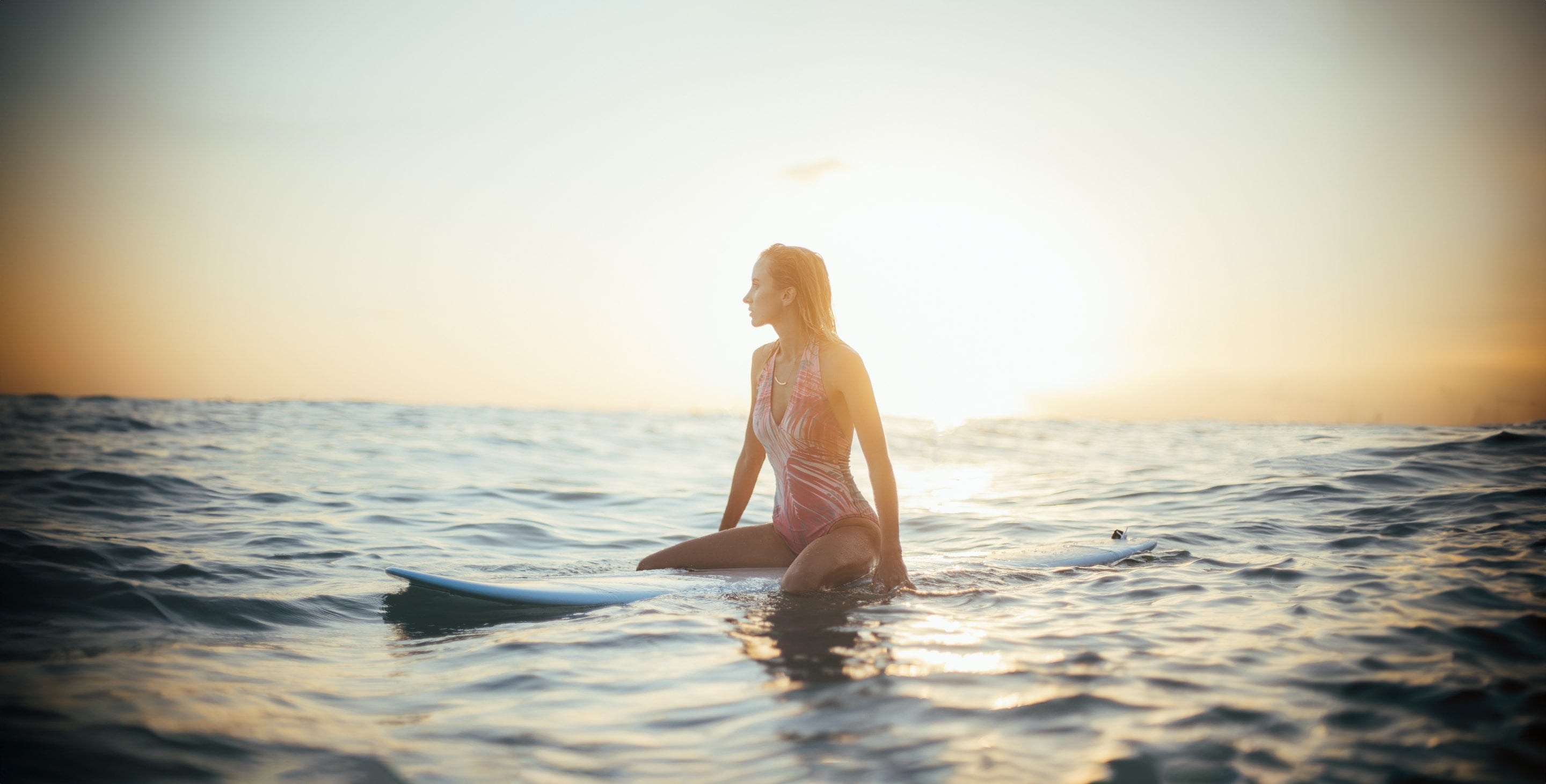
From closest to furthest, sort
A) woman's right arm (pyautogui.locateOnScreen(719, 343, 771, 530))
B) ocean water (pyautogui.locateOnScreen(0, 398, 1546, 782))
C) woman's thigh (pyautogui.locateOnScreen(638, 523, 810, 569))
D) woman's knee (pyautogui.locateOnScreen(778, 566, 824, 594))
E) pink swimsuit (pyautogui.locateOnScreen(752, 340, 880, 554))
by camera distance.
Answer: ocean water (pyautogui.locateOnScreen(0, 398, 1546, 782))
woman's knee (pyautogui.locateOnScreen(778, 566, 824, 594))
pink swimsuit (pyautogui.locateOnScreen(752, 340, 880, 554))
woman's thigh (pyautogui.locateOnScreen(638, 523, 810, 569))
woman's right arm (pyautogui.locateOnScreen(719, 343, 771, 530))

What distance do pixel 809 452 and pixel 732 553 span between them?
773 millimetres

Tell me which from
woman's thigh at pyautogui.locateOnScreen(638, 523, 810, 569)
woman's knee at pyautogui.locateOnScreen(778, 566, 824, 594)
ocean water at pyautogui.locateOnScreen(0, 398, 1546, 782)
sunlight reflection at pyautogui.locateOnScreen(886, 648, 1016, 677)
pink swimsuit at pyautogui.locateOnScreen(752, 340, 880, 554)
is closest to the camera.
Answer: ocean water at pyautogui.locateOnScreen(0, 398, 1546, 782)

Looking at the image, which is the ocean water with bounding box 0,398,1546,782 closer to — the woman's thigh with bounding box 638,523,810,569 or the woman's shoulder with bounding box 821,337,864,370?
the woman's thigh with bounding box 638,523,810,569

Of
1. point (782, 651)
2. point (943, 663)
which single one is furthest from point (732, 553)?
point (943, 663)

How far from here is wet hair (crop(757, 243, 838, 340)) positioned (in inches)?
177

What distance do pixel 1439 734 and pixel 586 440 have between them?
18.4 m

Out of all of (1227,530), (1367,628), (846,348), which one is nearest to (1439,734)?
(1367,628)

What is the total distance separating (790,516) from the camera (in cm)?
470

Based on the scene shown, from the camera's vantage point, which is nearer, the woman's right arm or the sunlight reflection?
the sunlight reflection

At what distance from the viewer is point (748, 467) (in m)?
5.09

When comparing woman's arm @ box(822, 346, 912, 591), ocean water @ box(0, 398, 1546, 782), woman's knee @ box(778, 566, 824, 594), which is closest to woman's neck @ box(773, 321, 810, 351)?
woman's arm @ box(822, 346, 912, 591)

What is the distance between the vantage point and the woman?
423 cm

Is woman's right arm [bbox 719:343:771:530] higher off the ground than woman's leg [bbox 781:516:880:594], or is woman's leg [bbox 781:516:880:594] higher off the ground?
woman's right arm [bbox 719:343:771:530]

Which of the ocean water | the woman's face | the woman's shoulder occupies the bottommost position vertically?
the ocean water
